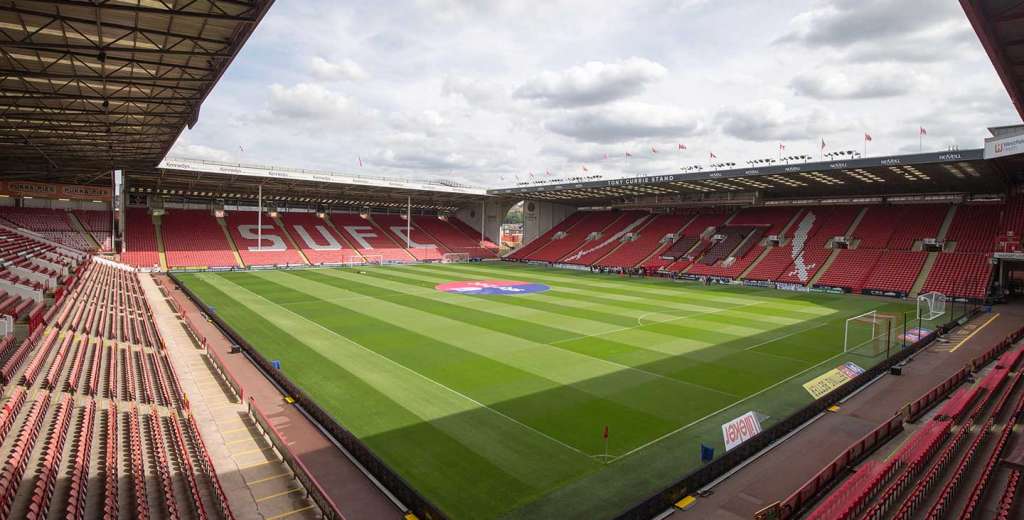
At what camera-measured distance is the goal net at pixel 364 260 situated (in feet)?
197

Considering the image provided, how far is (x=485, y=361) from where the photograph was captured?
19469 mm

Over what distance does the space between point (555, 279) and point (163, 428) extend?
120 feet

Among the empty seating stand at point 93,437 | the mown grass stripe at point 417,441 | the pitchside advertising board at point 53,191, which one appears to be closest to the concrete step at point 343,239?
the pitchside advertising board at point 53,191

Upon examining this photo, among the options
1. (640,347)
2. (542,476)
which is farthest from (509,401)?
(640,347)

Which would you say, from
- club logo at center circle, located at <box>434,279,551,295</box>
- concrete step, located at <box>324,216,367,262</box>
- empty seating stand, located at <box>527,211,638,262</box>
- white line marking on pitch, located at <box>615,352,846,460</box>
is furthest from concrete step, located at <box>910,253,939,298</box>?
concrete step, located at <box>324,216,367,262</box>

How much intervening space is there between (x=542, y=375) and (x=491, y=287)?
2240 cm

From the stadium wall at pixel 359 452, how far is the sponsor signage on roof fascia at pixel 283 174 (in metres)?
32.0

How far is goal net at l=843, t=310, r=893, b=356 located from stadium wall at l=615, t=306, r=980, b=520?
286 centimetres

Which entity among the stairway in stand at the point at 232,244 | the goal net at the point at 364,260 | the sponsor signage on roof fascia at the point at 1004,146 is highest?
the sponsor signage on roof fascia at the point at 1004,146

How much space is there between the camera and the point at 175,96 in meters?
20.0

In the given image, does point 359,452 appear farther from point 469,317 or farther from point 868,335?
point 868,335

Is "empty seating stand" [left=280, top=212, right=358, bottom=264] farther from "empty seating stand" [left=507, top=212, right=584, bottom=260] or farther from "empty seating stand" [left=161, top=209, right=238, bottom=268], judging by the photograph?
"empty seating stand" [left=507, top=212, right=584, bottom=260]

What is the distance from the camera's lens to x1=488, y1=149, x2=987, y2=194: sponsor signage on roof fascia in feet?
103

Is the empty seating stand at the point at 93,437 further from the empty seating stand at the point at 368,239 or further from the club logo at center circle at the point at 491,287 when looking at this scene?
the empty seating stand at the point at 368,239
